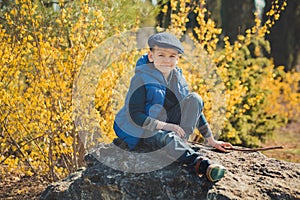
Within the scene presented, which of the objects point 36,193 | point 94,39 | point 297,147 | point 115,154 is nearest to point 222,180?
point 115,154

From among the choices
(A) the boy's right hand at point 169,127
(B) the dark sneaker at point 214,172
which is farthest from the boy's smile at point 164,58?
(B) the dark sneaker at point 214,172

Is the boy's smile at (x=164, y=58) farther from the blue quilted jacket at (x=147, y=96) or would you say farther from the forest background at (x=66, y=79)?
the forest background at (x=66, y=79)

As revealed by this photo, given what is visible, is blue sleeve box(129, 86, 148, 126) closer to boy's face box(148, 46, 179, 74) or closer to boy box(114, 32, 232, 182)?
boy box(114, 32, 232, 182)

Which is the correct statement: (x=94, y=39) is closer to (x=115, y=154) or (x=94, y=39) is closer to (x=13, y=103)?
(x=13, y=103)

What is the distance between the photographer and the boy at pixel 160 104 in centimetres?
299

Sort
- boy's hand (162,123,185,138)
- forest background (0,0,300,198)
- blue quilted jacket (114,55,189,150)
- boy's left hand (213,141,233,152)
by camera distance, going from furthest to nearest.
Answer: forest background (0,0,300,198) → boy's left hand (213,141,233,152) → blue quilted jacket (114,55,189,150) → boy's hand (162,123,185,138)

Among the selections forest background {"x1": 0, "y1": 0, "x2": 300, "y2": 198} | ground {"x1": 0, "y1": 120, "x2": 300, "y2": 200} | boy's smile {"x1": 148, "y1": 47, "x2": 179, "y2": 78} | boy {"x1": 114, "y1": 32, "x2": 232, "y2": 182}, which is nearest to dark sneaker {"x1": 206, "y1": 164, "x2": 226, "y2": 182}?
boy {"x1": 114, "y1": 32, "x2": 232, "y2": 182}

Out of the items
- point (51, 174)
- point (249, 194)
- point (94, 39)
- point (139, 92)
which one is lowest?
point (51, 174)

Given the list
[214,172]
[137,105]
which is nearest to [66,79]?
[137,105]

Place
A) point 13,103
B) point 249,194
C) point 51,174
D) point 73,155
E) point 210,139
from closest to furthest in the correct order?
point 249,194 → point 210,139 → point 13,103 → point 51,174 → point 73,155

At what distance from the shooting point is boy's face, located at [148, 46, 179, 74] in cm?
312

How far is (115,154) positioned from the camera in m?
3.16

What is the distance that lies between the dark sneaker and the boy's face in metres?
0.82

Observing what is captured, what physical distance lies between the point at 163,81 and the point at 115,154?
62 centimetres
